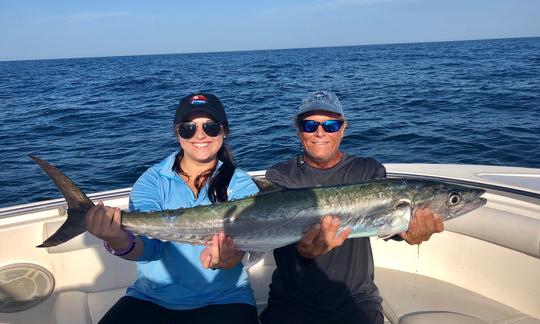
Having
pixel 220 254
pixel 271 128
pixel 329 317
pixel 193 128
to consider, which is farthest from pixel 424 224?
pixel 271 128

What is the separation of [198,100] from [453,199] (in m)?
2.06

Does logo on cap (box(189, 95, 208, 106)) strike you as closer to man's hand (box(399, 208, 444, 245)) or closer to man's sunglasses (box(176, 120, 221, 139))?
man's sunglasses (box(176, 120, 221, 139))

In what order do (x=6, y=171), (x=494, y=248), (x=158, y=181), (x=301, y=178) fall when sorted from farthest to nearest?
(x=6, y=171) → (x=494, y=248) → (x=301, y=178) → (x=158, y=181)

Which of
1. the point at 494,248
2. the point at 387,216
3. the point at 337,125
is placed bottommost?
the point at 494,248

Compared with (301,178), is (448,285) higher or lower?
lower

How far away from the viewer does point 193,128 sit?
3145mm

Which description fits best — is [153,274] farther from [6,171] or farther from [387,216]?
[6,171]

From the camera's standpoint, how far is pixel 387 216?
3.08 meters

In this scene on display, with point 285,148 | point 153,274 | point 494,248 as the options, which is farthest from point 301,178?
point 285,148

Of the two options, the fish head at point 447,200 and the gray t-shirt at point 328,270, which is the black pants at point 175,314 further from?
the fish head at point 447,200

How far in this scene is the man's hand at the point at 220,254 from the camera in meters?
2.86

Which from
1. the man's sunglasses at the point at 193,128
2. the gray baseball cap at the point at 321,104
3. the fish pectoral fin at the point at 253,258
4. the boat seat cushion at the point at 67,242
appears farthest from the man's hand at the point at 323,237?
A: the boat seat cushion at the point at 67,242

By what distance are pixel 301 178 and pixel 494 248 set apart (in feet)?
6.56

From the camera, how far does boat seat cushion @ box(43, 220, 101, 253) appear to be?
12.4 ft
